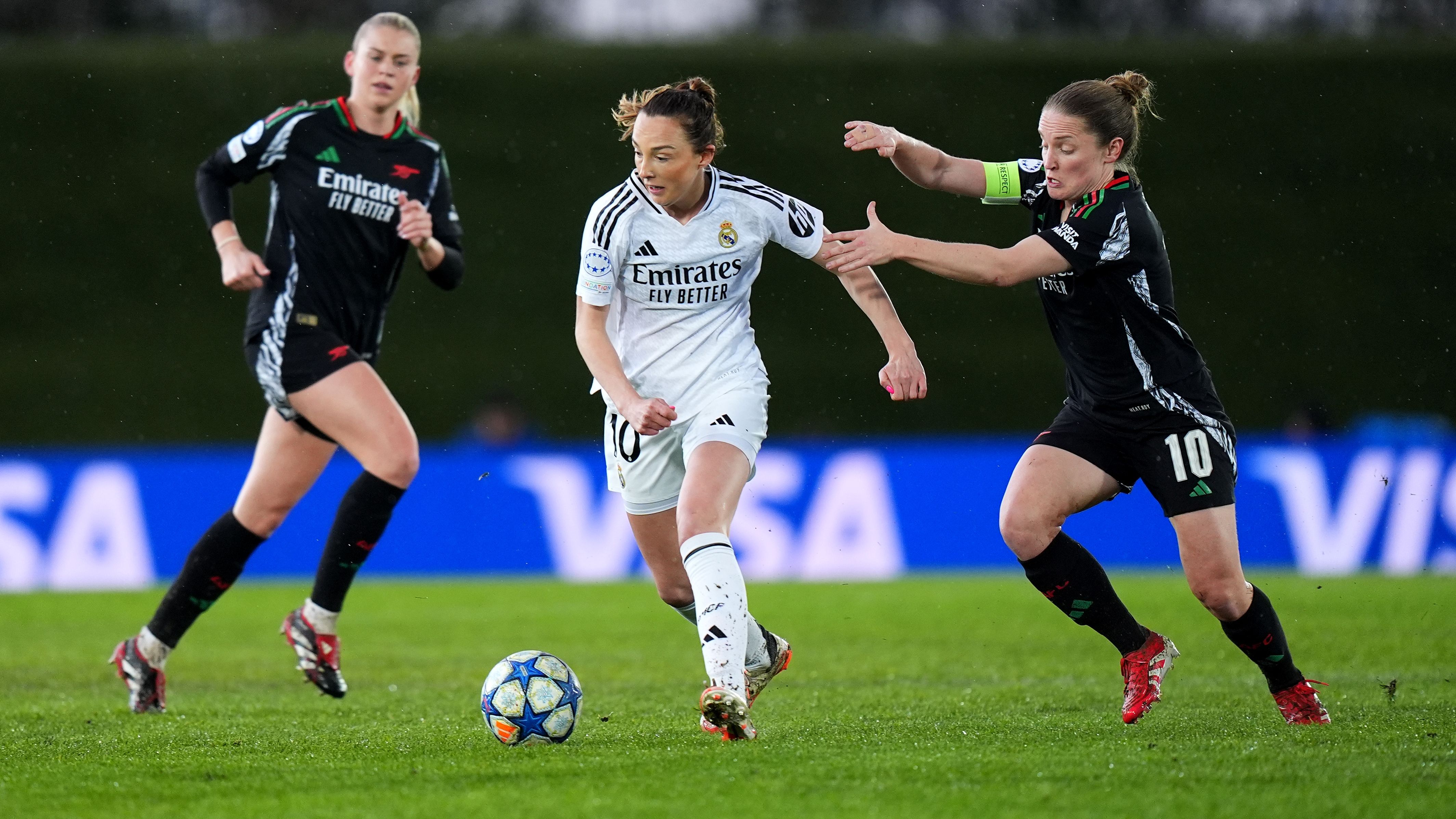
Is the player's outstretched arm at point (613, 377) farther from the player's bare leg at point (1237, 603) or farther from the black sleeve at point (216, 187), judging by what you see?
the black sleeve at point (216, 187)

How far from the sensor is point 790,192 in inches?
716

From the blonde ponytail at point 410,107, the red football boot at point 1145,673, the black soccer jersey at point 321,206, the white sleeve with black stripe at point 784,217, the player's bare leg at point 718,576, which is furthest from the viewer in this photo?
the blonde ponytail at point 410,107

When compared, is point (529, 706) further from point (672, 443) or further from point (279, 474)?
point (279, 474)

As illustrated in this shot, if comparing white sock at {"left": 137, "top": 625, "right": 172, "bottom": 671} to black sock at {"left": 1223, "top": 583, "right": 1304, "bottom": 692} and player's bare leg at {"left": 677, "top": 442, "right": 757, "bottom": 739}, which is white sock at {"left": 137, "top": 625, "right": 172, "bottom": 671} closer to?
player's bare leg at {"left": 677, "top": 442, "right": 757, "bottom": 739}

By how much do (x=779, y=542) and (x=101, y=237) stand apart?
10.7 metres

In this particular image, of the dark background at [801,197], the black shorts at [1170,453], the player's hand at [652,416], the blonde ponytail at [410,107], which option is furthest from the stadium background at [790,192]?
the player's hand at [652,416]

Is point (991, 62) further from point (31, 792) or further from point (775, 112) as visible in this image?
point (31, 792)

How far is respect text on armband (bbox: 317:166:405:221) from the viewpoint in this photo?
5.84 meters

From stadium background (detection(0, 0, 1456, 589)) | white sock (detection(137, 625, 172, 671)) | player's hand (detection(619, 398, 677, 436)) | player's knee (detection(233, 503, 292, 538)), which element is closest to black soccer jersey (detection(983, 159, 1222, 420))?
player's hand (detection(619, 398, 677, 436))

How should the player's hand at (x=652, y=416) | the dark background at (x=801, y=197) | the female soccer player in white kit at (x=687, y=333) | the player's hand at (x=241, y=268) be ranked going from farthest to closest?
the dark background at (x=801, y=197), the player's hand at (x=241, y=268), the female soccer player in white kit at (x=687, y=333), the player's hand at (x=652, y=416)

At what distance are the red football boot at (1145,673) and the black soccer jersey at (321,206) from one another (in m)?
2.90

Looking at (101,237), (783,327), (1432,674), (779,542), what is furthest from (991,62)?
(1432,674)

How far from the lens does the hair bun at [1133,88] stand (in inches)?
194

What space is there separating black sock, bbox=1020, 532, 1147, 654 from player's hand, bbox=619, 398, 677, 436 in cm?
130
